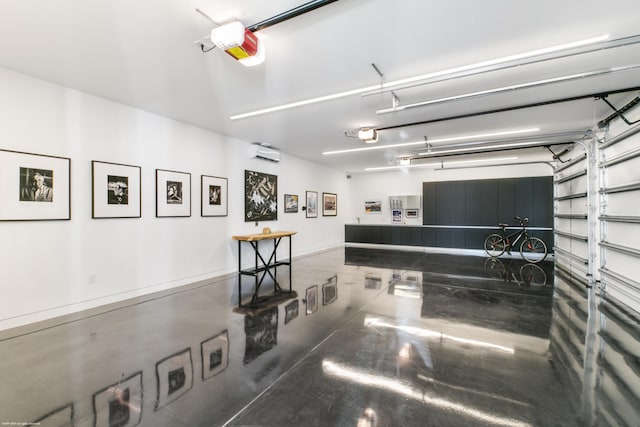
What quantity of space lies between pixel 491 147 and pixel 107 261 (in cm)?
805

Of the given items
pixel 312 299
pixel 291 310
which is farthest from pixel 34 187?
pixel 312 299

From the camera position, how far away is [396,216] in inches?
412

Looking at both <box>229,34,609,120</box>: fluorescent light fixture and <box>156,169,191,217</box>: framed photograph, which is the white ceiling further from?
<box>156,169,191,217</box>: framed photograph

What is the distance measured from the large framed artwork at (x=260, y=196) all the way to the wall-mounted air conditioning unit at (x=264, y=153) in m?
0.42

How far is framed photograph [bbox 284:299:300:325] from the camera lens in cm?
352

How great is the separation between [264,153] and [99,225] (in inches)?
143

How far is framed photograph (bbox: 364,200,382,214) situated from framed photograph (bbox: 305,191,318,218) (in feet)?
8.94

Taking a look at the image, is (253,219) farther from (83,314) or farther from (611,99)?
(611,99)

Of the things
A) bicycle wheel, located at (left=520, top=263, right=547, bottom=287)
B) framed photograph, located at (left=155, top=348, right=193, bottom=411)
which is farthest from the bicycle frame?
framed photograph, located at (left=155, top=348, right=193, bottom=411)

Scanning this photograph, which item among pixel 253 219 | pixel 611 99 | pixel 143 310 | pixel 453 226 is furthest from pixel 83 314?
pixel 453 226

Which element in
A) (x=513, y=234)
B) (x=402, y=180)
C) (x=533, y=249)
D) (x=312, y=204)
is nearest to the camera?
(x=533, y=249)

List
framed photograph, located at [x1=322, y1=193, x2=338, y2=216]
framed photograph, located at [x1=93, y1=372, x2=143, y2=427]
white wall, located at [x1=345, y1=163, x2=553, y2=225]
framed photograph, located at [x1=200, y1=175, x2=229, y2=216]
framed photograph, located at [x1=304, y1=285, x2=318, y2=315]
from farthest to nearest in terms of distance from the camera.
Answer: framed photograph, located at [x1=322, y1=193, x2=338, y2=216] < white wall, located at [x1=345, y1=163, x2=553, y2=225] < framed photograph, located at [x1=200, y1=175, x2=229, y2=216] < framed photograph, located at [x1=304, y1=285, x2=318, y2=315] < framed photograph, located at [x1=93, y1=372, x2=143, y2=427]

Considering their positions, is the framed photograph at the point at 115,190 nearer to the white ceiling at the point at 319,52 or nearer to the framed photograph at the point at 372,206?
the white ceiling at the point at 319,52

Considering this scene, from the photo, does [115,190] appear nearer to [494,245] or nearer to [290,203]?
[290,203]
